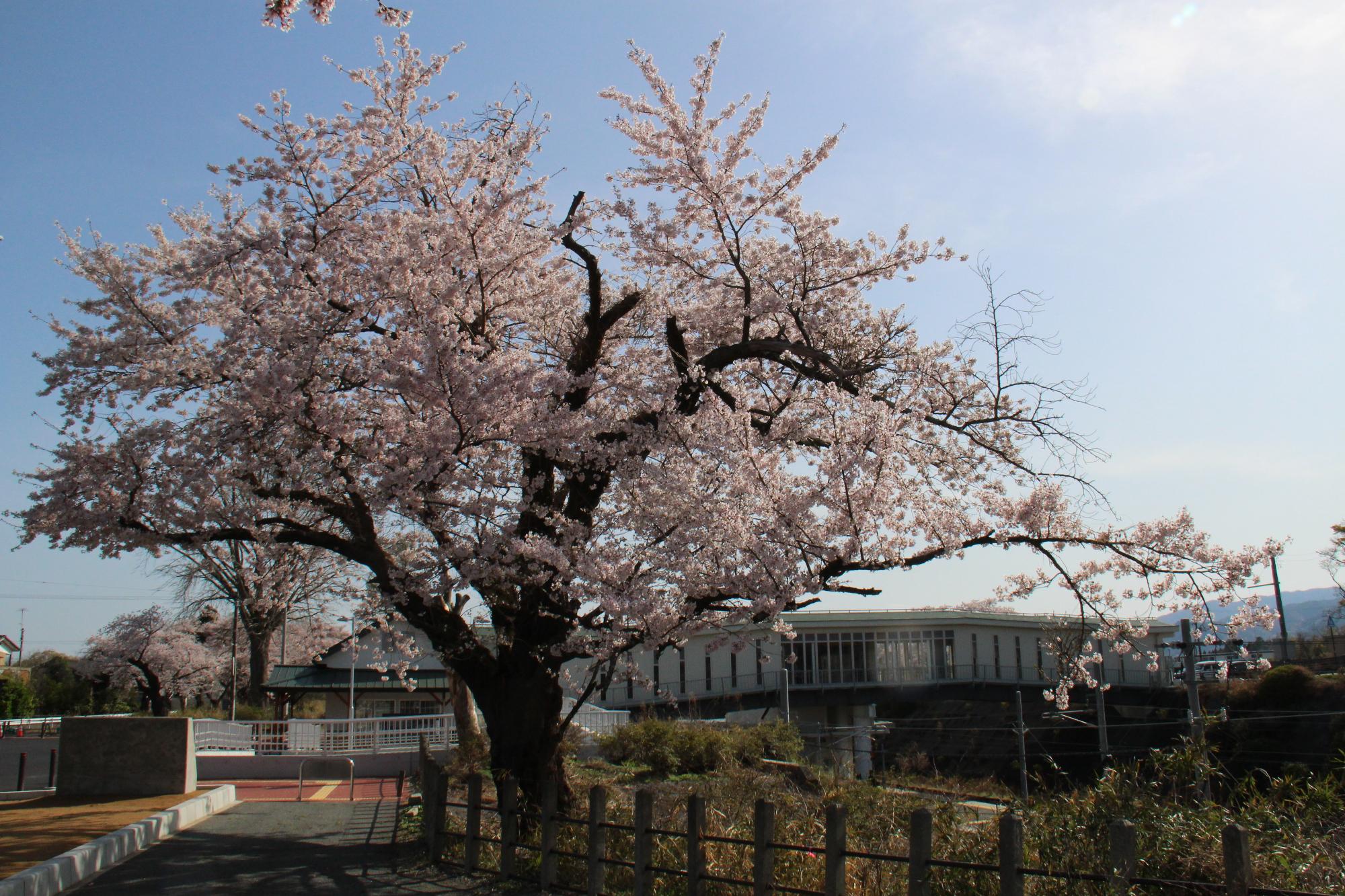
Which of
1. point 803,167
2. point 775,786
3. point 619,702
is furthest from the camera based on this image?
point 619,702

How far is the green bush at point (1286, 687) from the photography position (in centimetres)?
→ 2872

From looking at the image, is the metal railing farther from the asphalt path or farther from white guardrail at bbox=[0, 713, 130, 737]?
white guardrail at bbox=[0, 713, 130, 737]

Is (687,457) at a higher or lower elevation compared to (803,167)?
lower

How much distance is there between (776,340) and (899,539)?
3100 mm

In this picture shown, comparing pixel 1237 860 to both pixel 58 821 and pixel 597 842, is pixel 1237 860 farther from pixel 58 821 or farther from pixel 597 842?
pixel 58 821

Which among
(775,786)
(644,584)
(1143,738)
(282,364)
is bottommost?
(1143,738)

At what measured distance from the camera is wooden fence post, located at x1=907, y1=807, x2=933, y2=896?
6613 mm

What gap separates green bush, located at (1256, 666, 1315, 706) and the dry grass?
2893cm

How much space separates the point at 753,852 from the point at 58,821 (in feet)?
30.8

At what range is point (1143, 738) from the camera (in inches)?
1395

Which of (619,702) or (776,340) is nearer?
(776,340)

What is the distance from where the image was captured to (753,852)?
9258mm

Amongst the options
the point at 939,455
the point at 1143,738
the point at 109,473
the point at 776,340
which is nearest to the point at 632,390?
the point at 776,340

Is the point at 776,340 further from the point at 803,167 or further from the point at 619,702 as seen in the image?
the point at 619,702
